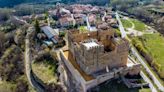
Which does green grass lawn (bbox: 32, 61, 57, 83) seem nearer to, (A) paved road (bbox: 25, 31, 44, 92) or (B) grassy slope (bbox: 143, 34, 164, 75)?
(A) paved road (bbox: 25, 31, 44, 92)

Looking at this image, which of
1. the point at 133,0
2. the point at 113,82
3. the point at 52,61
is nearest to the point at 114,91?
the point at 113,82

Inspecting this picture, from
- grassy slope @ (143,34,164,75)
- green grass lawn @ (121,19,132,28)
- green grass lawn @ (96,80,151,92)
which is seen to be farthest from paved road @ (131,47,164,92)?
green grass lawn @ (121,19,132,28)

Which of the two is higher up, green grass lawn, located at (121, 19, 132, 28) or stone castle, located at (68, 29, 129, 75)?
stone castle, located at (68, 29, 129, 75)

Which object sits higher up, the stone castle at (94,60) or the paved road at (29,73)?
the stone castle at (94,60)

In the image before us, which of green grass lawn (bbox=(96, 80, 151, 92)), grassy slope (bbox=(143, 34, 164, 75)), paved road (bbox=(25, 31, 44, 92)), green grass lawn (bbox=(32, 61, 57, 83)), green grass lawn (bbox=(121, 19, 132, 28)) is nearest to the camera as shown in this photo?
green grass lawn (bbox=(96, 80, 151, 92))

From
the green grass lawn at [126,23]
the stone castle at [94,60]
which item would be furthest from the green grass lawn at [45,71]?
the green grass lawn at [126,23]

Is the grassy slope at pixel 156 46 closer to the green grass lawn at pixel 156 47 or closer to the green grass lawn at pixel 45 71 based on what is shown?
the green grass lawn at pixel 156 47

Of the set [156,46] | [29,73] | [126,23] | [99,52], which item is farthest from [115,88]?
[126,23]

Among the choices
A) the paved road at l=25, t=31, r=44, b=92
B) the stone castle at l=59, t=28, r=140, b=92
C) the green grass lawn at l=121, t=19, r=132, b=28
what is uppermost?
the stone castle at l=59, t=28, r=140, b=92
